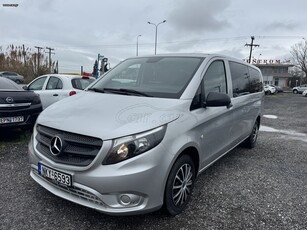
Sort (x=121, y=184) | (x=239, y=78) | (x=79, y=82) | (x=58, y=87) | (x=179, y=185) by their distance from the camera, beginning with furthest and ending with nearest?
(x=79, y=82) → (x=58, y=87) → (x=239, y=78) → (x=179, y=185) → (x=121, y=184)

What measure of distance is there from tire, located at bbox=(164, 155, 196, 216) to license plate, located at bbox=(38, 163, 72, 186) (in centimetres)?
96

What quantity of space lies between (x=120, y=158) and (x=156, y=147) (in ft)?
1.14

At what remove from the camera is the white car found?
7.29m

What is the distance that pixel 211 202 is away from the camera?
327 cm

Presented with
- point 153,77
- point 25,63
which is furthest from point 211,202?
point 25,63

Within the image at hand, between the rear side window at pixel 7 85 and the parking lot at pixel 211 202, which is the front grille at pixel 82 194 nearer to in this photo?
the parking lot at pixel 211 202

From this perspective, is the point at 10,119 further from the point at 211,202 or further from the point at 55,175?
the point at 211,202

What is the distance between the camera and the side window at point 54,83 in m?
7.44

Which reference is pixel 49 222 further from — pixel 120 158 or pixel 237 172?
pixel 237 172

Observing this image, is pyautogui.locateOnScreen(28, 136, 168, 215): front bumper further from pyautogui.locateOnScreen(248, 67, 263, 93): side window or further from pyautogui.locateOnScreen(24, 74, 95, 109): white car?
pyautogui.locateOnScreen(24, 74, 95, 109): white car

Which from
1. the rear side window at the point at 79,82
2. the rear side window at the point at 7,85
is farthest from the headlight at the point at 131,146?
the rear side window at the point at 79,82

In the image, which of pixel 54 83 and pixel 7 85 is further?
pixel 54 83

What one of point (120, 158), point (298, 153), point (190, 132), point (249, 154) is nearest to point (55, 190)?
point (120, 158)

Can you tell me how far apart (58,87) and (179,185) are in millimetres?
5703
